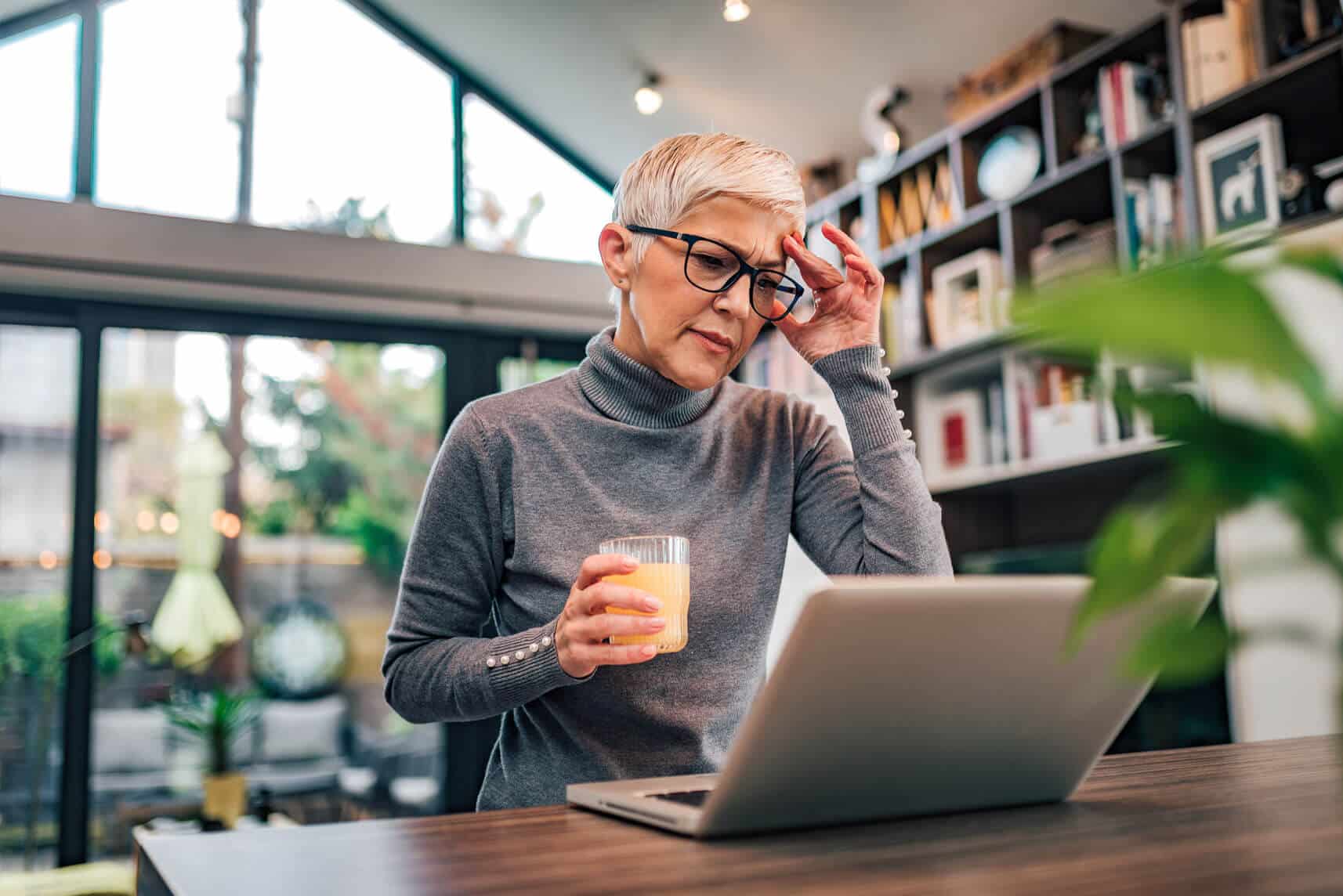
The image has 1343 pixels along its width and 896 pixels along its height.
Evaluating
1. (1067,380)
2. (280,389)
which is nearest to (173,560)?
(280,389)

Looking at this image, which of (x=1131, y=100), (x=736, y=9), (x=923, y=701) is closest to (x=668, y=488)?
(x=923, y=701)

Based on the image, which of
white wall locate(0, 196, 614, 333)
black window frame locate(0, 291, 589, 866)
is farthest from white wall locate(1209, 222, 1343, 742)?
black window frame locate(0, 291, 589, 866)

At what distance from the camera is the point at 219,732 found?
13.1 ft

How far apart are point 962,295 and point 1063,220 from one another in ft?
1.25

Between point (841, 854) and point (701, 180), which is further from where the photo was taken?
point (701, 180)

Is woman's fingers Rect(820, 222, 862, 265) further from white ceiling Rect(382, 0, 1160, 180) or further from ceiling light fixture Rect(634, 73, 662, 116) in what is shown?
ceiling light fixture Rect(634, 73, 662, 116)

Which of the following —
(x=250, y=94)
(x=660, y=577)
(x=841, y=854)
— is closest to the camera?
(x=841, y=854)

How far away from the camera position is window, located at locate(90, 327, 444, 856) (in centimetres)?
405

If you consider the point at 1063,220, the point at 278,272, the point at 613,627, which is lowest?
the point at 613,627

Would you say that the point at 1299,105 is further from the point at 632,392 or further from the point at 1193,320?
the point at 1193,320

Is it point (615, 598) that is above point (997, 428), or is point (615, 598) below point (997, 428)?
below

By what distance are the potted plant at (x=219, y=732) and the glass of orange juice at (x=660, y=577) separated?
3.29 meters

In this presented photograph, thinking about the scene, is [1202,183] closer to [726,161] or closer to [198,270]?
[726,161]

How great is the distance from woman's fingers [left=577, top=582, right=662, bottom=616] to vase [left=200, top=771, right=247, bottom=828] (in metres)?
3.38
